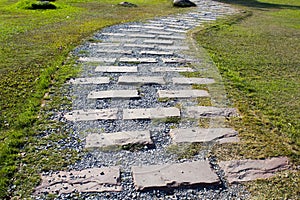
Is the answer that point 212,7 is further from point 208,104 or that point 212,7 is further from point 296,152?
point 296,152

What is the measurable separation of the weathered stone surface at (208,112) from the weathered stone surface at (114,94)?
0.75 metres

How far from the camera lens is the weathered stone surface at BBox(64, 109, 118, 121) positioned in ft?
12.6

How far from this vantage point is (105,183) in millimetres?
2832

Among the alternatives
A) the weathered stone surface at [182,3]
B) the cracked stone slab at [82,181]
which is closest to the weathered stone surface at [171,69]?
the cracked stone slab at [82,181]

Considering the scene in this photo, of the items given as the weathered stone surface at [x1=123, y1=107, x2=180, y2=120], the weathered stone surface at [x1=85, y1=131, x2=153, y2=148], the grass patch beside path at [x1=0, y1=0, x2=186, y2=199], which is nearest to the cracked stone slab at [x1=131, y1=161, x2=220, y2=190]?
the weathered stone surface at [x1=85, y1=131, x2=153, y2=148]

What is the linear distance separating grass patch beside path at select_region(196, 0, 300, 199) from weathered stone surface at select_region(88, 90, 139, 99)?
1.28 meters

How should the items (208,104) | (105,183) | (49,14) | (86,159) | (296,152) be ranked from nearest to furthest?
(105,183), (86,159), (296,152), (208,104), (49,14)

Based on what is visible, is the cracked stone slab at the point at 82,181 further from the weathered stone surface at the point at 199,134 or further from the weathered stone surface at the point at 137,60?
the weathered stone surface at the point at 137,60

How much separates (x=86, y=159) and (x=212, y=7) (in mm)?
11667

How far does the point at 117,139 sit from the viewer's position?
3.45 m

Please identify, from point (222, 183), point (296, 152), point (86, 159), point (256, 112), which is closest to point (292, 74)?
point (256, 112)

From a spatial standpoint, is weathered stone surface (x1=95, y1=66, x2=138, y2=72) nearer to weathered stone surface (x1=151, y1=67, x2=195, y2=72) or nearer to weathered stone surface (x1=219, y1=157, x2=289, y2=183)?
weathered stone surface (x1=151, y1=67, x2=195, y2=72)

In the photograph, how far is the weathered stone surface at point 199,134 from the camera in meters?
3.52

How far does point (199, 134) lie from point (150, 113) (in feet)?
2.22
